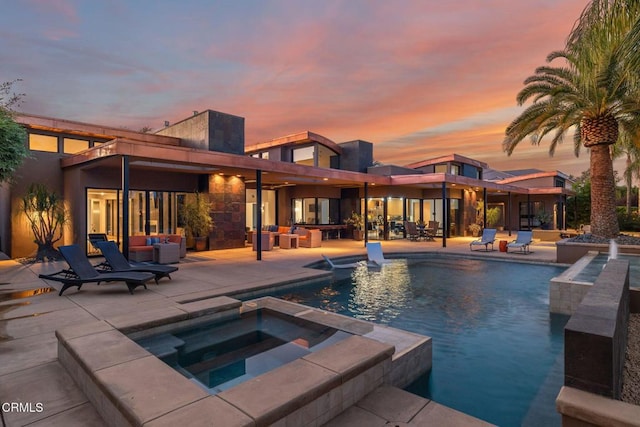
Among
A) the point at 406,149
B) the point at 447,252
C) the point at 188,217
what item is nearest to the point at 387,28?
the point at 447,252

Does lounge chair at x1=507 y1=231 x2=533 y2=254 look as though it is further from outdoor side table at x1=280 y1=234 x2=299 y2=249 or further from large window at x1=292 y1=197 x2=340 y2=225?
large window at x1=292 y1=197 x2=340 y2=225

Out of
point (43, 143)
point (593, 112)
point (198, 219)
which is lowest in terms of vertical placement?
point (198, 219)

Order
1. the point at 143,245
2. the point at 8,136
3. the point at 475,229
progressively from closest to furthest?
the point at 8,136 → the point at 143,245 → the point at 475,229

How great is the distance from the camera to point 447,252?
45.8 feet

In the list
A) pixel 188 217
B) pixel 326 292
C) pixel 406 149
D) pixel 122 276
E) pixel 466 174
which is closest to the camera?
pixel 122 276

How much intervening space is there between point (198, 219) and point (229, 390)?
1189 centimetres

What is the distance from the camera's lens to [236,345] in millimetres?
4148

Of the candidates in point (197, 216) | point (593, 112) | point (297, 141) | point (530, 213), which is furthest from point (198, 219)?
point (530, 213)

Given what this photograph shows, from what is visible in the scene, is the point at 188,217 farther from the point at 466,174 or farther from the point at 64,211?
the point at 466,174

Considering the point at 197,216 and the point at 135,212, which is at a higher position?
the point at 135,212

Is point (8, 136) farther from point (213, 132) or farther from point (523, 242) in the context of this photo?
point (523, 242)

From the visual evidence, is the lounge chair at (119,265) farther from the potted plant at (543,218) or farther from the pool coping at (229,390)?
the potted plant at (543,218)


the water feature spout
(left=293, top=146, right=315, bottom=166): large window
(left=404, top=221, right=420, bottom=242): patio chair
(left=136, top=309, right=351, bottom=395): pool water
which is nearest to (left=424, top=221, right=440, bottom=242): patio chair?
(left=404, top=221, right=420, bottom=242): patio chair

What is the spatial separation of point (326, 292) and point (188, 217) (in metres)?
8.00
